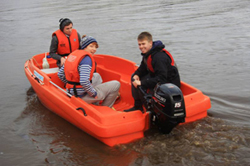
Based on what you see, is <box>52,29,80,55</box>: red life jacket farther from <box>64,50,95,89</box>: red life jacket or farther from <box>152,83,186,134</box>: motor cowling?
<box>152,83,186,134</box>: motor cowling

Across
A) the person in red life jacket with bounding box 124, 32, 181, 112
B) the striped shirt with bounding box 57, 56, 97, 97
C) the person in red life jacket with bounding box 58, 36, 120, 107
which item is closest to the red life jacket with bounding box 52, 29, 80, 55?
the person in red life jacket with bounding box 58, 36, 120, 107

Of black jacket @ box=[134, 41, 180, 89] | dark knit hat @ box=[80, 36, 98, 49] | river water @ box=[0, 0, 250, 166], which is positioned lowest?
river water @ box=[0, 0, 250, 166]

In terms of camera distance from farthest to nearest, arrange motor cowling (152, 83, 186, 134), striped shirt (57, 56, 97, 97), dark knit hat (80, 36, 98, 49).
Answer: dark knit hat (80, 36, 98, 49) → striped shirt (57, 56, 97, 97) → motor cowling (152, 83, 186, 134)

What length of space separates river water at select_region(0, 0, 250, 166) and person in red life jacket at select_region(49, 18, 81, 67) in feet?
3.13

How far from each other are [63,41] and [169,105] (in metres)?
2.77

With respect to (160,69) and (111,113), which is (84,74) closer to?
(111,113)

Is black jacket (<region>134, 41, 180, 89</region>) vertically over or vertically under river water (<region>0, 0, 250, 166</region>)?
over

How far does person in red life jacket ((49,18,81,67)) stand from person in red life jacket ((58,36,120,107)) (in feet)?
4.08

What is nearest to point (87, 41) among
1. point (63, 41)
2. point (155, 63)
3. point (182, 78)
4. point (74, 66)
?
point (74, 66)

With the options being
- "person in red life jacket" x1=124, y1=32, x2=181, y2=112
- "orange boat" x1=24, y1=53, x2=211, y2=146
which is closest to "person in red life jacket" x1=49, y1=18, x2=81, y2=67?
"orange boat" x1=24, y1=53, x2=211, y2=146

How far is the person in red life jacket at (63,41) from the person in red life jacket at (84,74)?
1.24 metres

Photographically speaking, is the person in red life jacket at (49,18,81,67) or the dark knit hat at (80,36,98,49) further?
the person in red life jacket at (49,18,81,67)

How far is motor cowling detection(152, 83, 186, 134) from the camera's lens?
3191 millimetres

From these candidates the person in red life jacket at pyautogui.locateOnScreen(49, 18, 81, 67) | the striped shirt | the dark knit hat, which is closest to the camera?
the striped shirt
